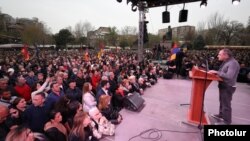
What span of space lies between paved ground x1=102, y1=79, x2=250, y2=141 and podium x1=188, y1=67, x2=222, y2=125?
0.87 ft

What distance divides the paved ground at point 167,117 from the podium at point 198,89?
26 centimetres

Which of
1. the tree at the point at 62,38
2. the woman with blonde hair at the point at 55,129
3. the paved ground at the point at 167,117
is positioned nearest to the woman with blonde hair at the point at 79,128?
the woman with blonde hair at the point at 55,129

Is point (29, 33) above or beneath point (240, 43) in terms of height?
above

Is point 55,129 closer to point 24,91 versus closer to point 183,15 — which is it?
point 24,91

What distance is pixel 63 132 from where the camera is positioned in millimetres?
2809

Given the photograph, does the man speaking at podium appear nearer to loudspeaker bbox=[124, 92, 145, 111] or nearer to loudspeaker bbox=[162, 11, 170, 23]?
loudspeaker bbox=[124, 92, 145, 111]

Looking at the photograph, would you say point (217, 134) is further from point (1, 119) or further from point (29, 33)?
point (29, 33)

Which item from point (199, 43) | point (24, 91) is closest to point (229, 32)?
point (199, 43)

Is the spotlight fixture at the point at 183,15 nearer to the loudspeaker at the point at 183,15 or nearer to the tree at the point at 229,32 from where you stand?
the loudspeaker at the point at 183,15

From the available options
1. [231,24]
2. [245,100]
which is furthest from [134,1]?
[231,24]

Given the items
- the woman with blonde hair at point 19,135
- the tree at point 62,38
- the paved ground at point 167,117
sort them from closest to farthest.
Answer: the woman with blonde hair at point 19,135
the paved ground at point 167,117
the tree at point 62,38

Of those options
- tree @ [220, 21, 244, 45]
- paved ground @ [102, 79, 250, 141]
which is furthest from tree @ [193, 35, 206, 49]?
paved ground @ [102, 79, 250, 141]

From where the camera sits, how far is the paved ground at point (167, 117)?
3.57 m

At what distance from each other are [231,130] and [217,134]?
0.17 meters
